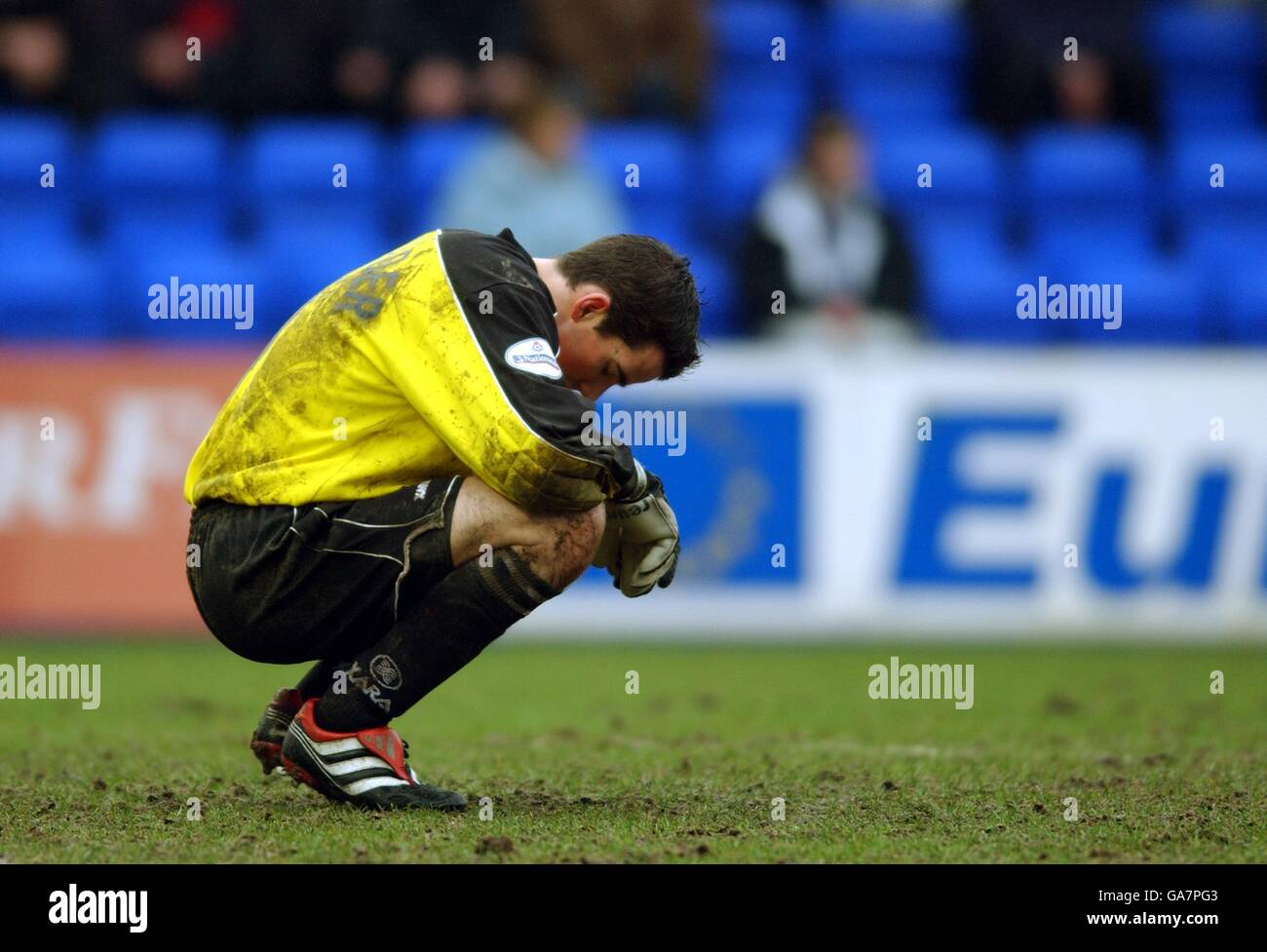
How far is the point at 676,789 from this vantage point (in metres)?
4.95

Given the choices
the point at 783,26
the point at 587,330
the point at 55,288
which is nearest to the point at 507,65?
the point at 783,26

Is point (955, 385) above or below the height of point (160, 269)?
below

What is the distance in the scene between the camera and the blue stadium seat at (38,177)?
11.1 metres

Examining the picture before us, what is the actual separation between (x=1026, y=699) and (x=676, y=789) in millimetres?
2641

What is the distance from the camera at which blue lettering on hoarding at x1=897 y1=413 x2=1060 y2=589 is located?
952 centimetres

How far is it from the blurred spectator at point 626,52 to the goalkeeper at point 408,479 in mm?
7630

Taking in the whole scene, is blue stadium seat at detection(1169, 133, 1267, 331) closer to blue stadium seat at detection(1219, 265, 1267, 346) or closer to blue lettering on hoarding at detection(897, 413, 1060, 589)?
blue stadium seat at detection(1219, 265, 1267, 346)

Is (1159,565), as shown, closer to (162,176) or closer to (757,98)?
(757,98)

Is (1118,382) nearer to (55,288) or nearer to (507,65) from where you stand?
(507,65)

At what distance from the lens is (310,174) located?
1135cm

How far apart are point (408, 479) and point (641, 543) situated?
2.01 feet

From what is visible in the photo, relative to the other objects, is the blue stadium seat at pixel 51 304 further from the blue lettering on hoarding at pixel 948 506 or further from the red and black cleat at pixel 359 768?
the red and black cleat at pixel 359 768

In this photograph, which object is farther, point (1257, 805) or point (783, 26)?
point (783, 26)

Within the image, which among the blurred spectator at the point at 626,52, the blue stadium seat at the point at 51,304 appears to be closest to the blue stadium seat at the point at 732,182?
the blurred spectator at the point at 626,52
